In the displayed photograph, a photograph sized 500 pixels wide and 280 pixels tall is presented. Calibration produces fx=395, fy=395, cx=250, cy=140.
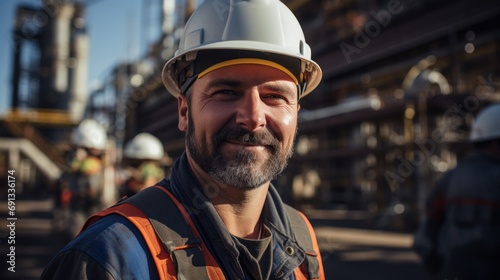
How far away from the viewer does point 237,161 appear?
132 cm

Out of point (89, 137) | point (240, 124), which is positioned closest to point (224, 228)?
point (240, 124)

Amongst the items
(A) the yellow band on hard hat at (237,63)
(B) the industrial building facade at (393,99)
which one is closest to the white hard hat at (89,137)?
(A) the yellow band on hard hat at (237,63)

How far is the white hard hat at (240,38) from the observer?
54.4 inches

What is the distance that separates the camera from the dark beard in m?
1.30

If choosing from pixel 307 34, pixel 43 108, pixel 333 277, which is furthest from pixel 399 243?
pixel 43 108

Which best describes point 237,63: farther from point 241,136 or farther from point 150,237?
point 150,237

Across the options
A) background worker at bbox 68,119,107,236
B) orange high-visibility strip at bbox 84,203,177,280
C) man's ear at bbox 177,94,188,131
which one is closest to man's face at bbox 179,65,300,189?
man's ear at bbox 177,94,188,131

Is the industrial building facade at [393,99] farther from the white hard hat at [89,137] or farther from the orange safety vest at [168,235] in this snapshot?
the orange safety vest at [168,235]

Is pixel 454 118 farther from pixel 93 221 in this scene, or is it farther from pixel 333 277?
pixel 93 221

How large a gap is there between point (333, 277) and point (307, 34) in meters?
14.7

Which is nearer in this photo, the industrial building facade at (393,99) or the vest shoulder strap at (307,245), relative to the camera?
the vest shoulder strap at (307,245)

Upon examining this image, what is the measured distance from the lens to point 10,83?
27.3 m

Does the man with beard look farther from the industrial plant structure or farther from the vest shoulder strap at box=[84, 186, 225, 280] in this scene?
the industrial plant structure

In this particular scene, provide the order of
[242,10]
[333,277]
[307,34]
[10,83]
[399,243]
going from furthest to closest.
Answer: [10,83], [307,34], [399,243], [333,277], [242,10]
